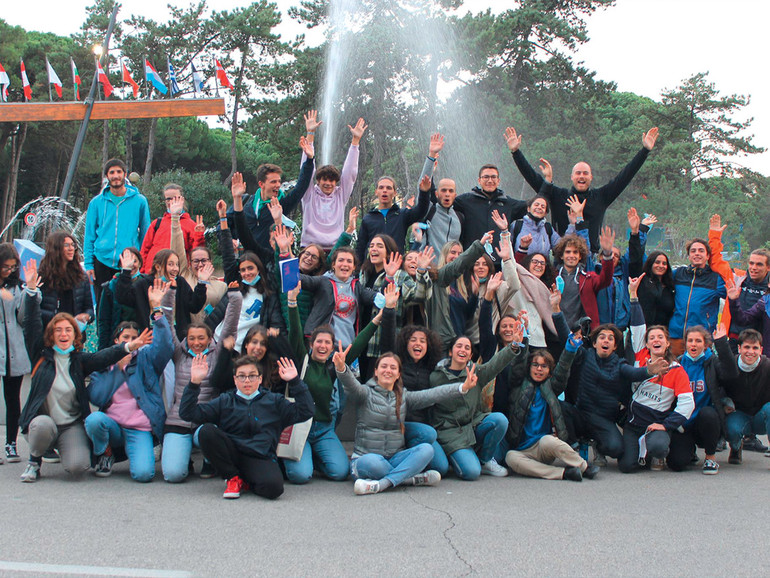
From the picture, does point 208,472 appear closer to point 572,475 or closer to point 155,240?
point 572,475

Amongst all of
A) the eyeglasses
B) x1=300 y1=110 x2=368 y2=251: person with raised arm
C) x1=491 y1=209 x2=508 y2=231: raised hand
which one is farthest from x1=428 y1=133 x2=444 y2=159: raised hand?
the eyeglasses

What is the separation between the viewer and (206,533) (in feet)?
15.9

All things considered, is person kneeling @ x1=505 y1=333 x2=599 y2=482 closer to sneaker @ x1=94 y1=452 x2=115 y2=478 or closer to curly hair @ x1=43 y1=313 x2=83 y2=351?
sneaker @ x1=94 y1=452 x2=115 y2=478

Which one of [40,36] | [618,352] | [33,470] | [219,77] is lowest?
[33,470]

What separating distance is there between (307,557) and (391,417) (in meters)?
2.17

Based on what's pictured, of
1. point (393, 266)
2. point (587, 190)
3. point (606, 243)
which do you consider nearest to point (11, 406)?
point (393, 266)

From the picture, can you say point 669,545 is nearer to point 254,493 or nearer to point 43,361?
point 254,493

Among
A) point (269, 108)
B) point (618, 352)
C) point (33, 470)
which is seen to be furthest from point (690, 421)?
point (269, 108)

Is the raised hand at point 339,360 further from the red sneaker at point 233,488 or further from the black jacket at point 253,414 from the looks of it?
the red sneaker at point 233,488

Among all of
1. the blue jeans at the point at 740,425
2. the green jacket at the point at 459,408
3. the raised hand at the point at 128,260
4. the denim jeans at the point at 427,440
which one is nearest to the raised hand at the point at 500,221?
the green jacket at the point at 459,408

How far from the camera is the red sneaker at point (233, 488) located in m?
5.84

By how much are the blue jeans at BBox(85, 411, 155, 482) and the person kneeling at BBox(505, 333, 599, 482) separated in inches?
116

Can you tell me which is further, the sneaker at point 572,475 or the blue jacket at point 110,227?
the blue jacket at point 110,227

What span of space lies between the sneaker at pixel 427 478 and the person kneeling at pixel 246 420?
38.3 inches
